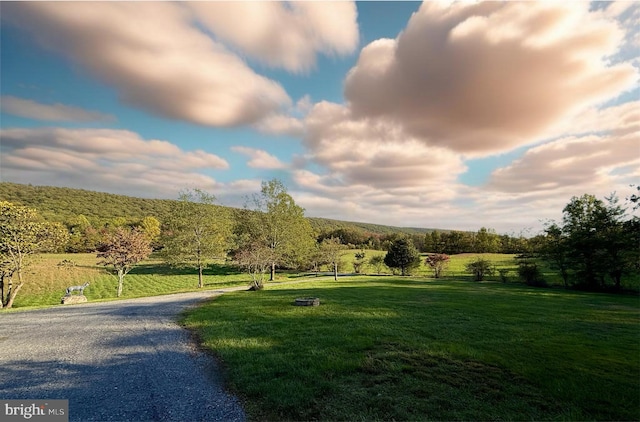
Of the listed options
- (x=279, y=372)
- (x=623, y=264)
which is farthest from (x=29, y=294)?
(x=623, y=264)

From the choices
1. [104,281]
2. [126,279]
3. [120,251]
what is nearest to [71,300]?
[120,251]

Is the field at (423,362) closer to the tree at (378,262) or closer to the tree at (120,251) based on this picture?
the tree at (120,251)

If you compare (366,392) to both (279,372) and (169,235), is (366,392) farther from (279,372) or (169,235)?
(169,235)

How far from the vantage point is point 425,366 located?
6.57 metres

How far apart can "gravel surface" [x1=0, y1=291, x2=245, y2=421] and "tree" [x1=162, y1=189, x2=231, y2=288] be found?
23.0 metres

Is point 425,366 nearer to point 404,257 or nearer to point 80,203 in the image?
point 404,257

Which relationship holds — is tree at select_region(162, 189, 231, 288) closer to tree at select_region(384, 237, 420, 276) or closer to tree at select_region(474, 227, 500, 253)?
tree at select_region(384, 237, 420, 276)

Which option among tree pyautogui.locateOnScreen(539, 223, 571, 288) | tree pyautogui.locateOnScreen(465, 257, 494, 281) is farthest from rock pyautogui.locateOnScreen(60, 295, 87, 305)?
tree pyautogui.locateOnScreen(539, 223, 571, 288)

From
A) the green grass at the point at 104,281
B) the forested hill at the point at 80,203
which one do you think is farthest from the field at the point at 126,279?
the forested hill at the point at 80,203

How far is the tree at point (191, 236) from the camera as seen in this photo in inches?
1340

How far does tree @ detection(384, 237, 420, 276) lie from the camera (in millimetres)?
46250

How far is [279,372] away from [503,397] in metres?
4.46

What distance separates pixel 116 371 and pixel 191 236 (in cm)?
2995

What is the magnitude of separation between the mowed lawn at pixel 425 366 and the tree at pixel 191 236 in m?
24.6
